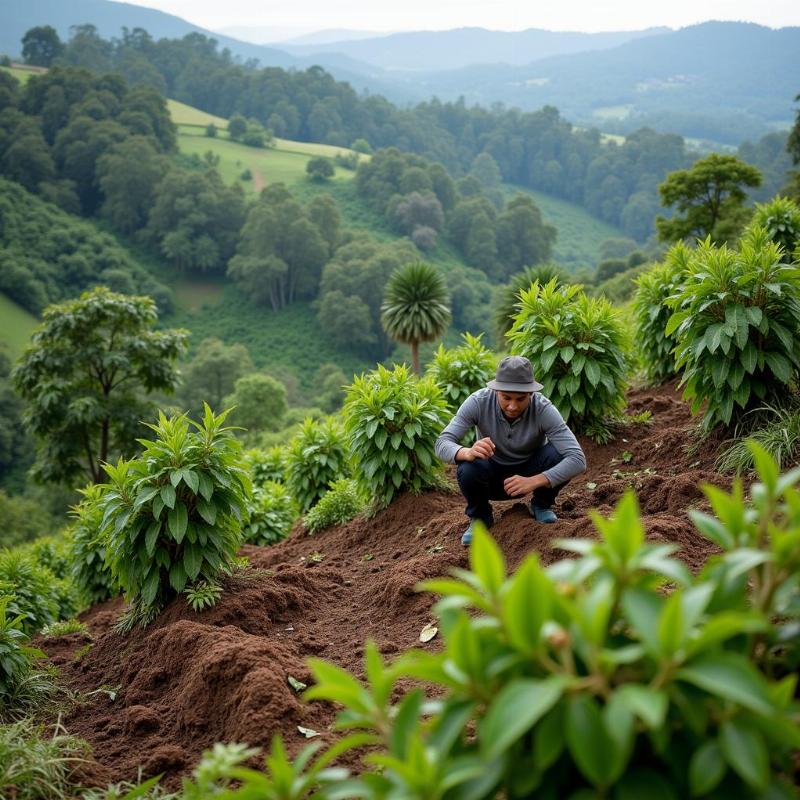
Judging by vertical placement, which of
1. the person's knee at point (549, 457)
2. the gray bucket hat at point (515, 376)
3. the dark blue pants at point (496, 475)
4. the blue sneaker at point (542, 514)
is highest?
the gray bucket hat at point (515, 376)

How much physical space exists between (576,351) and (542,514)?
239 cm

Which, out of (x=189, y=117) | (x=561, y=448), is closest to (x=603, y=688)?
(x=561, y=448)

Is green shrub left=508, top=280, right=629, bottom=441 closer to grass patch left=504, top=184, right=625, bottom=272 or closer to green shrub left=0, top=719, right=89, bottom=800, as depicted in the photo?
green shrub left=0, top=719, right=89, bottom=800

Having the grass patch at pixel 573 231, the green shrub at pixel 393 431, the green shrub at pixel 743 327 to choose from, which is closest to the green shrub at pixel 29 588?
the green shrub at pixel 393 431

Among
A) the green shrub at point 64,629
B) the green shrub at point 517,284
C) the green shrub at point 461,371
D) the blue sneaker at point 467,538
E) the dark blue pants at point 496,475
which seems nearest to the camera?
the dark blue pants at point 496,475

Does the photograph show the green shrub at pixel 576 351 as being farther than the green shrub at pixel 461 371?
No

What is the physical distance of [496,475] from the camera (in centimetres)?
520

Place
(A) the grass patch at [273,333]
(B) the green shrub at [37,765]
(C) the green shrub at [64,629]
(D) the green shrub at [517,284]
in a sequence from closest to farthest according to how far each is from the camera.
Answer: (B) the green shrub at [37,765] < (C) the green shrub at [64,629] < (D) the green shrub at [517,284] < (A) the grass patch at [273,333]

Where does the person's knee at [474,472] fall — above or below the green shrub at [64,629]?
above

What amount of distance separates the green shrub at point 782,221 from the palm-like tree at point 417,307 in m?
11.4

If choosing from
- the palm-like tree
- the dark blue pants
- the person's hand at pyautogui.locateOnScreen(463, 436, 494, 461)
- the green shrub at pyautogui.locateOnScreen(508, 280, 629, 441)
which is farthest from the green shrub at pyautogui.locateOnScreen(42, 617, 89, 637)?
the palm-like tree

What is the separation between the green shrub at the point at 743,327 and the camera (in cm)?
545

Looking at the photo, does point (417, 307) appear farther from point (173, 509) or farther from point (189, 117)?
point (189, 117)

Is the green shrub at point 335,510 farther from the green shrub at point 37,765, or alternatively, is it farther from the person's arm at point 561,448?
the green shrub at point 37,765
